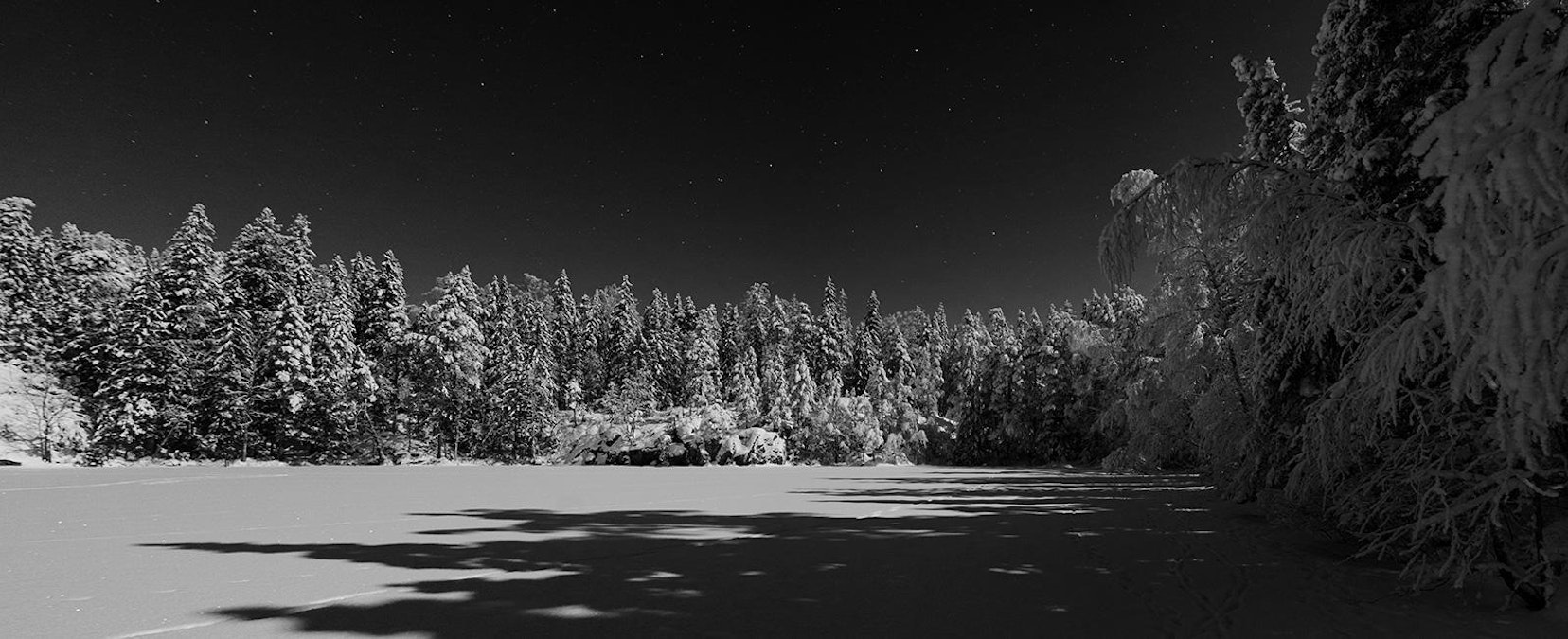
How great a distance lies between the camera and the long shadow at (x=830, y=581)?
5426 millimetres

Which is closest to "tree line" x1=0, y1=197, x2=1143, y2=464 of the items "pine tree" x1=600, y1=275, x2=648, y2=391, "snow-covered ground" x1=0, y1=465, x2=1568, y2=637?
"pine tree" x1=600, y1=275, x2=648, y2=391

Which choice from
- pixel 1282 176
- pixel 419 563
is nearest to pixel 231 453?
pixel 419 563

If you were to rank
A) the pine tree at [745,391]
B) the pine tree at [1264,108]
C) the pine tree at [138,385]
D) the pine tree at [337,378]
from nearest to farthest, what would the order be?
the pine tree at [1264,108]
the pine tree at [138,385]
the pine tree at [337,378]
the pine tree at [745,391]

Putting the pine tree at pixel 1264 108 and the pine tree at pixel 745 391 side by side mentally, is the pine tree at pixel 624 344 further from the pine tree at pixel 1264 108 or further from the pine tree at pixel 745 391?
the pine tree at pixel 1264 108

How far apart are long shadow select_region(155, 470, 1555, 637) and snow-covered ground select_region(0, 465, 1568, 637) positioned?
0.12ft

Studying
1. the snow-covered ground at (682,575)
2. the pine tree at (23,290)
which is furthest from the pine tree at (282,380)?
the snow-covered ground at (682,575)

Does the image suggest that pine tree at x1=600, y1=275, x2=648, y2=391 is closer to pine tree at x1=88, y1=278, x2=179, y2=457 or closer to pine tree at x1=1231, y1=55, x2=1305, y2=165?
pine tree at x1=88, y1=278, x2=179, y2=457

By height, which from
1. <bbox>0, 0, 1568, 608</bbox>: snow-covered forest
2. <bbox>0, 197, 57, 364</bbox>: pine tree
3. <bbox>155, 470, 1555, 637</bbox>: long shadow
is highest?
<bbox>0, 197, 57, 364</bbox>: pine tree

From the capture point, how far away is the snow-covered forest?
2.72 m

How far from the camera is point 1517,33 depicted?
2.50 meters

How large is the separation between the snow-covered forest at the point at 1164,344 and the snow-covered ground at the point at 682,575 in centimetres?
107

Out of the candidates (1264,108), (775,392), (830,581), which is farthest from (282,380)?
(1264,108)

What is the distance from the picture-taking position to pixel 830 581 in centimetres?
705

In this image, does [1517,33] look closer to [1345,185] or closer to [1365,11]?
[1345,185]
